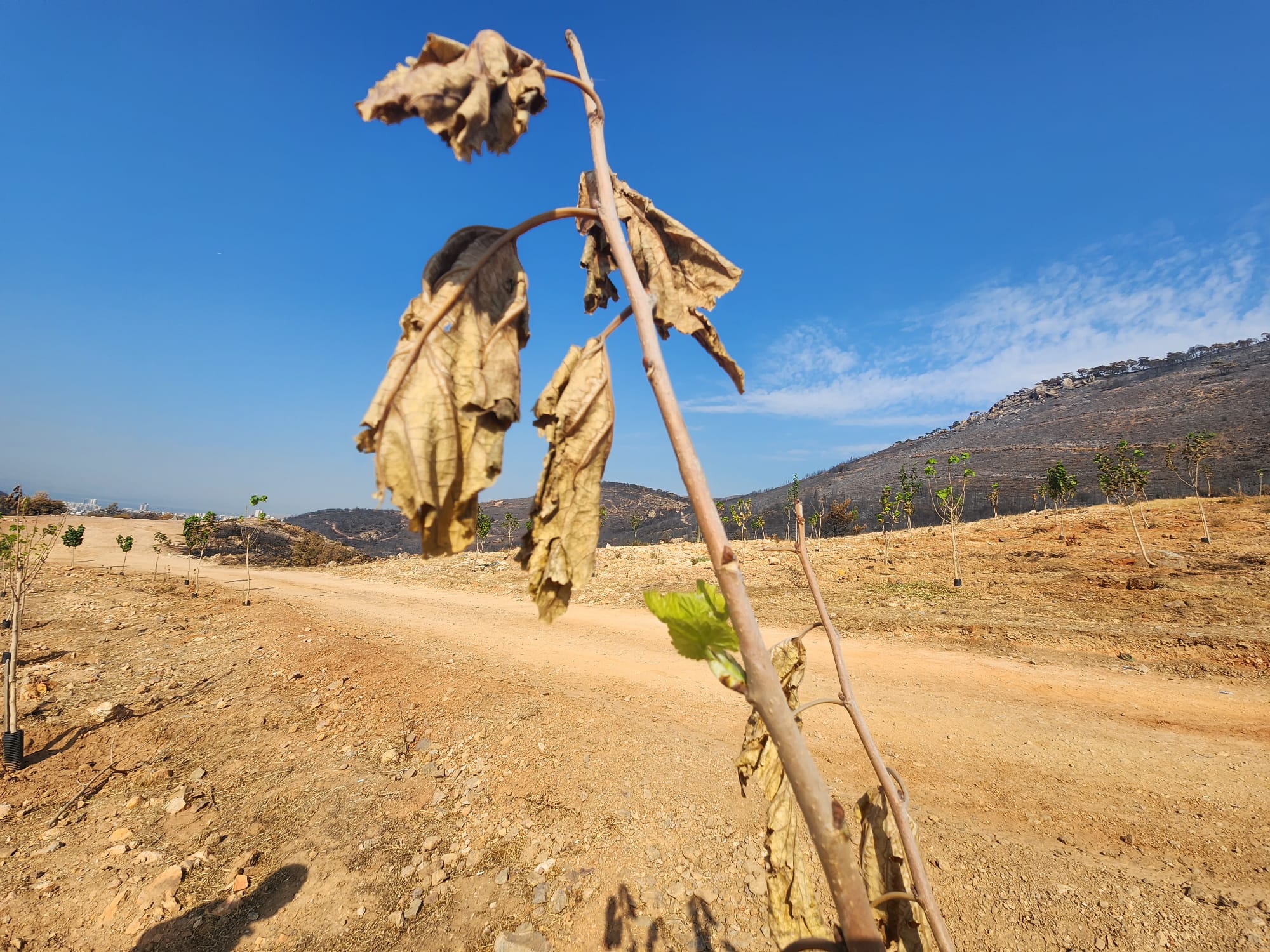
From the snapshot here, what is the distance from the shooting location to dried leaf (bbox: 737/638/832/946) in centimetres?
115

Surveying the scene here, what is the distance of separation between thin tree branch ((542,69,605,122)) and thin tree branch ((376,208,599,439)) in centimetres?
19

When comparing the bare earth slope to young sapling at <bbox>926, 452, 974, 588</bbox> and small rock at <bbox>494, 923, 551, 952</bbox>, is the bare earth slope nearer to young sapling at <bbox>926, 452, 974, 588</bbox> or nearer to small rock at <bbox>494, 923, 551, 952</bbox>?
small rock at <bbox>494, 923, 551, 952</bbox>

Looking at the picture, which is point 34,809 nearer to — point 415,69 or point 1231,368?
point 415,69

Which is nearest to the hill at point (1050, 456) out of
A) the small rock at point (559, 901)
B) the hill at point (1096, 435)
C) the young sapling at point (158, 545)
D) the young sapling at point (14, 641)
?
the hill at point (1096, 435)

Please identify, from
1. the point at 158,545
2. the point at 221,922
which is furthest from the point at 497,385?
the point at 158,545

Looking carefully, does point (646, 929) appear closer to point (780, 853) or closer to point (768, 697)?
point (780, 853)

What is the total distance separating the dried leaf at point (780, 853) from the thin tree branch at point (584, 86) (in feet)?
3.96

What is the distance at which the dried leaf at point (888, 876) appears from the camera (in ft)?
3.92

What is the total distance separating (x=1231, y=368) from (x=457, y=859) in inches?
4134

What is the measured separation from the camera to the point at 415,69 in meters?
0.98

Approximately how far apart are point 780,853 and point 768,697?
65 centimetres

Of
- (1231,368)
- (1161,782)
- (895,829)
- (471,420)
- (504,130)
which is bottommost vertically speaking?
(1161,782)

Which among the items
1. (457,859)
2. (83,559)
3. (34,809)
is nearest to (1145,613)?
(457,859)

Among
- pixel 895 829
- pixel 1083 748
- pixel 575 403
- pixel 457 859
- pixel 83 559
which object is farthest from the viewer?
pixel 83 559
